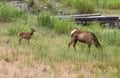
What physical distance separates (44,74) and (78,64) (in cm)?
161

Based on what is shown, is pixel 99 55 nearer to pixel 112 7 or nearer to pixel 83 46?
pixel 83 46

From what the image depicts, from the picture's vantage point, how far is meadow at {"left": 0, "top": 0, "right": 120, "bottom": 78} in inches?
387

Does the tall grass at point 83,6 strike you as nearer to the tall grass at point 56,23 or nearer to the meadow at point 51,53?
the meadow at point 51,53

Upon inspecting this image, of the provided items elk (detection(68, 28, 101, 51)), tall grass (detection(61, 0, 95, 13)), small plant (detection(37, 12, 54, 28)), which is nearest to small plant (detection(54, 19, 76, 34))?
small plant (detection(37, 12, 54, 28))

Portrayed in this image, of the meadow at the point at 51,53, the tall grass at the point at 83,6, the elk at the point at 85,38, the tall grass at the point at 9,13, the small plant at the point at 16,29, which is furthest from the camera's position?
the tall grass at the point at 83,6

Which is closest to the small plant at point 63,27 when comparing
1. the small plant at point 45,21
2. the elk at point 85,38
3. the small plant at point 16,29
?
the small plant at point 45,21

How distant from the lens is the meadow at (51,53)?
9.84 metres

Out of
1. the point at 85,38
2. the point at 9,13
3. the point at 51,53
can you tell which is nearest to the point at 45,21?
the point at 9,13

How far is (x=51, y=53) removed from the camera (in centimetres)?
1191

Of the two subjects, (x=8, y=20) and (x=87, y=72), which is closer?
(x=87, y=72)

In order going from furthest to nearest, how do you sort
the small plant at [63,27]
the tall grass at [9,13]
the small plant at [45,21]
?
1. the tall grass at [9,13]
2. the small plant at [45,21]
3. the small plant at [63,27]

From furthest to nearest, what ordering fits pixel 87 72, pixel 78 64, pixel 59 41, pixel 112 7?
pixel 112 7, pixel 59 41, pixel 78 64, pixel 87 72

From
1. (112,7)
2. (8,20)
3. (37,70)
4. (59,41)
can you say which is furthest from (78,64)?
(112,7)

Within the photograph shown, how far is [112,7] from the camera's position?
22.8 meters
